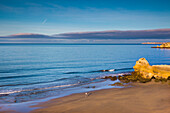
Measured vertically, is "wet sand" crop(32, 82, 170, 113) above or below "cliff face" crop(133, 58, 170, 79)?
below

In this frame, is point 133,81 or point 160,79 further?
point 133,81

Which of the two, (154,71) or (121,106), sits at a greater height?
(154,71)

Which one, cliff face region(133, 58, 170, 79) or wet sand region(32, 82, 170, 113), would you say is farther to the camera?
cliff face region(133, 58, 170, 79)

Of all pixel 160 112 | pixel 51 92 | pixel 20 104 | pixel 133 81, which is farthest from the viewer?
pixel 133 81

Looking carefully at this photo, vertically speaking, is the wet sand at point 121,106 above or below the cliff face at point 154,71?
below

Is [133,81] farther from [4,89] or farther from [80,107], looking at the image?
[4,89]

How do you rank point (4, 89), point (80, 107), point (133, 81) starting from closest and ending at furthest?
1. point (80, 107)
2. point (4, 89)
3. point (133, 81)

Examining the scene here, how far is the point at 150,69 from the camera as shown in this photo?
21.2 m

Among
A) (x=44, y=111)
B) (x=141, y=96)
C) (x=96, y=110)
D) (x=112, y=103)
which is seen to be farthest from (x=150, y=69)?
(x=44, y=111)

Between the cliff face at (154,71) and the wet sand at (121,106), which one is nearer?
the wet sand at (121,106)

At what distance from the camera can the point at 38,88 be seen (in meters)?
18.5

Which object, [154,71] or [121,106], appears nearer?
[121,106]

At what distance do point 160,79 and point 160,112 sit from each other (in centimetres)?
1044

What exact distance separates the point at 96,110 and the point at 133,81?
11.2 metres
